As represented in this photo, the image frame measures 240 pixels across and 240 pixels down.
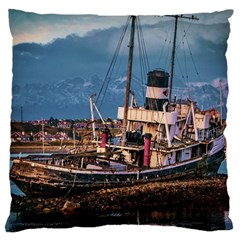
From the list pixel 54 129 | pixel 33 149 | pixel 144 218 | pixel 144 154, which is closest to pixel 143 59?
pixel 144 154

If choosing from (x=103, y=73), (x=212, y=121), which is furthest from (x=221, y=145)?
(x=103, y=73)

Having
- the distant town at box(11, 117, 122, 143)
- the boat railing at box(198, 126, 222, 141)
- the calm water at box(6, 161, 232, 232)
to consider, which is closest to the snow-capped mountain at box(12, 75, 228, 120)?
the distant town at box(11, 117, 122, 143)

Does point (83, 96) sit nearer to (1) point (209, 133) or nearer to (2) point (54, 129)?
(2) point (54, 129)

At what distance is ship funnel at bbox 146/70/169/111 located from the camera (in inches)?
398

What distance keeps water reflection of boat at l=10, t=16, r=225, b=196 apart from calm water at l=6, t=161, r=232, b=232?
15cm

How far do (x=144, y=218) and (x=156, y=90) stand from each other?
31.0 inches

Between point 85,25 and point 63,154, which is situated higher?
point 85,25

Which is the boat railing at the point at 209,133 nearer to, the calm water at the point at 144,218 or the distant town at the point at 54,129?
the calm water at the point at 144,218

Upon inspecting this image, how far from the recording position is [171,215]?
1001 centimetres

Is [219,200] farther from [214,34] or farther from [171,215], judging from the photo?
[214,34]

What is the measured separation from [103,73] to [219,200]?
1.03 meters

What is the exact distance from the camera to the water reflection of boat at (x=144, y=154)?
995 cm

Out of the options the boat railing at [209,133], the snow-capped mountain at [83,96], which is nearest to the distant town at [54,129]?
the snow-capped mountain at [83,96]

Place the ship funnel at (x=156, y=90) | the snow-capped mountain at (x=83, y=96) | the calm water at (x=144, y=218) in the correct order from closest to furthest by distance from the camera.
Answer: the calm water at (x=144, y=218)
the snow-capped mountain at (x=83, y=96)
the ship funnel at (x=156, y=90)
